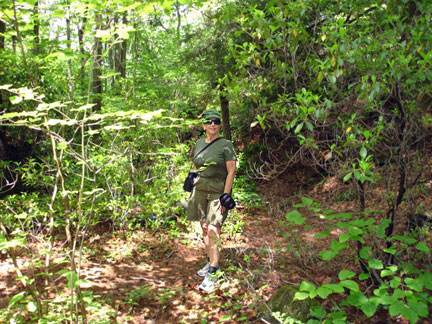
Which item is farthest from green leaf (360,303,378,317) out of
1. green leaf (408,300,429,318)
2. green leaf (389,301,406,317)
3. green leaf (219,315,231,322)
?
green leaf (219,315,231,322)

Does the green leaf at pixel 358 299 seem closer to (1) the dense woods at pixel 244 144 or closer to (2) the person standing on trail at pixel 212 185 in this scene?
(1) the dense woods at pixel 244 144

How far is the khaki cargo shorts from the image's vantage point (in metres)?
3.90

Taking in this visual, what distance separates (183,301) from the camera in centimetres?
379

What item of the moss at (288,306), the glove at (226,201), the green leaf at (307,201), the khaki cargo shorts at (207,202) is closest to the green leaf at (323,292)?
the green leaf at (307,201)

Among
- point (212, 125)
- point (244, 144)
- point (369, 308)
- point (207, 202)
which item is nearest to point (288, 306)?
point (369, 308)

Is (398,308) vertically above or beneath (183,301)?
above

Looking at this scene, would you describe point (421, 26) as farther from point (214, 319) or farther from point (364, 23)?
point (214, 319)

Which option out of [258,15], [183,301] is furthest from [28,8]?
[183,301]

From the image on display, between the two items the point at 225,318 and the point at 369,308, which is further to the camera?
the point at 225,318

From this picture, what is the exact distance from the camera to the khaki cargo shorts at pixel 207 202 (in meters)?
3.90

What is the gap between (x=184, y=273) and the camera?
4625 mm

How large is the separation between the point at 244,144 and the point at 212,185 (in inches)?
314

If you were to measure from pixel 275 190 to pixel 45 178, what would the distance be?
615 centimetres

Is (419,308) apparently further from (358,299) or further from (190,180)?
(190,180)
